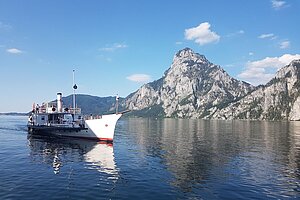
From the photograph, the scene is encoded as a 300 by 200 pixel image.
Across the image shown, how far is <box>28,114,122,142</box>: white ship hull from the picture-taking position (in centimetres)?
6775

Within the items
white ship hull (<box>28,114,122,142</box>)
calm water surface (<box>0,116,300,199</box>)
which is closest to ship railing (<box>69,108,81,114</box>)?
white ship hull (<box>28,114,122,142</box>)

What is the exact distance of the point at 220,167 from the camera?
41.2m

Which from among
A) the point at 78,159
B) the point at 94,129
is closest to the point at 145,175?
the point at 78,159

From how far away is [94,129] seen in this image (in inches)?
2763

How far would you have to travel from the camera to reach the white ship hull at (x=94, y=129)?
67.8 m

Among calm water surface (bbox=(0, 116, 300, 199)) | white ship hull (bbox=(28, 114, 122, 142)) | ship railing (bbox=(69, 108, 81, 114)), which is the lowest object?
calm water surface (bbox=(0, 116, 300, 199))

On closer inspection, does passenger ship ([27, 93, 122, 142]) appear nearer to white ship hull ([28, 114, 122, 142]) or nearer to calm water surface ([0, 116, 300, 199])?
white ship hull ([28, 114, 122, 142])

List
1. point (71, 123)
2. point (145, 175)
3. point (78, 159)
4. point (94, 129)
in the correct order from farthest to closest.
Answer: point (71, 123) → point (94, 129) → point (78, 159) → point (145, 175)

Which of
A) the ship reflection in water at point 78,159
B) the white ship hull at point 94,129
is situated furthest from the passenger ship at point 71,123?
the ship reflection in water at point 78,159

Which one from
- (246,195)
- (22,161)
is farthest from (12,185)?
(246,195)

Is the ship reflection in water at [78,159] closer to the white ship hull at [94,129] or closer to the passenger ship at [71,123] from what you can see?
the white ship hull at [94,129]

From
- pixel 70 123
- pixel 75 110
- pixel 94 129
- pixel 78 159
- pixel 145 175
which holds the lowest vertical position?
pixel 145 175

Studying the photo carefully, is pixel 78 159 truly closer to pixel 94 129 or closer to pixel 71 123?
pixel 94 129

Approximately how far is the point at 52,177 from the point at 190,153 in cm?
2822
